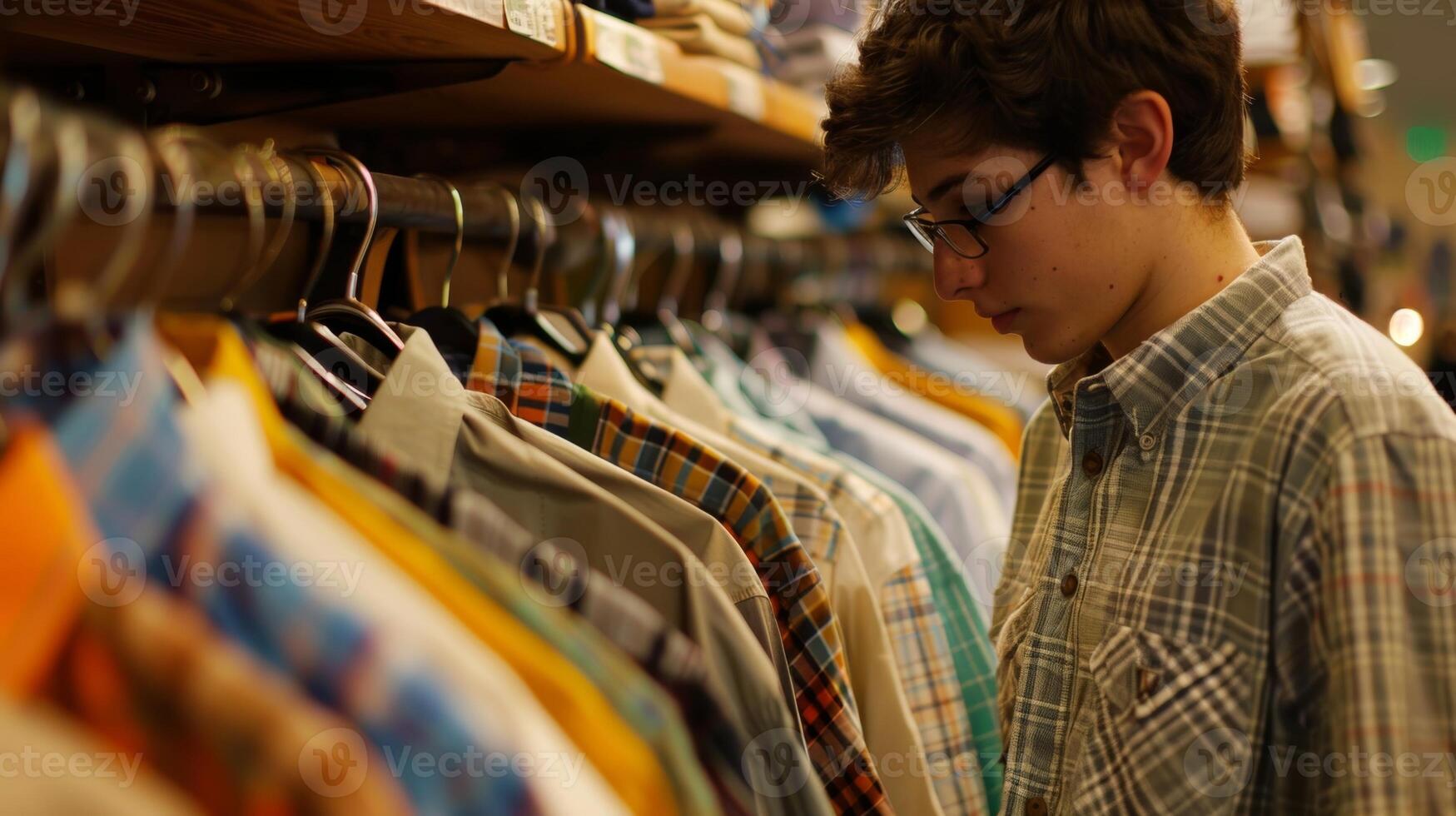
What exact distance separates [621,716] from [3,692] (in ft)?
0.84

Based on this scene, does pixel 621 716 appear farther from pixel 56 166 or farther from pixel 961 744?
pixel 961 744

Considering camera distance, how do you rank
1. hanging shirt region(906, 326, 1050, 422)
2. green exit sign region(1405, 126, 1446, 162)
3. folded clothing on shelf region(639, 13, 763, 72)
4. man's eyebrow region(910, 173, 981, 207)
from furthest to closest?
1. green exit sign region(1405, 126, 1446, 162)
2. hanging shirt region(906, 326, 1050, 422)
3. folded clothing on shelf region(639, 13, 763, 72)
4. man's eyebrow region(910, 173, 981, 207)

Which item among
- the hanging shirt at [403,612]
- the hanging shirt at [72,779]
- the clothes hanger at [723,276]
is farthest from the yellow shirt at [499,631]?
the clothes hanger at [723,276]

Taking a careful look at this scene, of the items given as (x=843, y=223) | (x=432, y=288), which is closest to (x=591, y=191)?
(x=432, y=288)

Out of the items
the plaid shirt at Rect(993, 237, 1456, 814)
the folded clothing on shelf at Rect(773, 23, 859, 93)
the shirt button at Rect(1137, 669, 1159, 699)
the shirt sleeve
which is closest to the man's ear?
the plaid shirt at Rect(993, 237, 1456, 814)

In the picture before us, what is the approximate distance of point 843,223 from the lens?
93.1 inches

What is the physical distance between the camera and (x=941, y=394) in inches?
65.5

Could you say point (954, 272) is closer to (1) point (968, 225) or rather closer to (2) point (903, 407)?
(1) point (968, 225)

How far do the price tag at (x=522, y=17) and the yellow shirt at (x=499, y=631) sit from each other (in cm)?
38

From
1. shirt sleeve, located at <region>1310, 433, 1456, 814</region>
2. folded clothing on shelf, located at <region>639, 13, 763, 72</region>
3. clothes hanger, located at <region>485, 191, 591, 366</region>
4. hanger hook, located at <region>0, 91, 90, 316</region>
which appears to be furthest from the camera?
folded clothing on shelf, located at <region>639, 13, 763, 72</region>

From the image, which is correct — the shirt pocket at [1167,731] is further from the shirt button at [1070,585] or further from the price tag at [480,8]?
the price tag at [480,8]

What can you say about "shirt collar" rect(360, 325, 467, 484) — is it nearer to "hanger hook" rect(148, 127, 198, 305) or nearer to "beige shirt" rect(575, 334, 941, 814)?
"hanger hook" rect(148, 127, 198, 305)

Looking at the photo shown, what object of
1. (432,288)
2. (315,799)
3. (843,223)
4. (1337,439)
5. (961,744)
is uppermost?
(843,223)

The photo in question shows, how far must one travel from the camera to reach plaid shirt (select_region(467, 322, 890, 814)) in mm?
834
